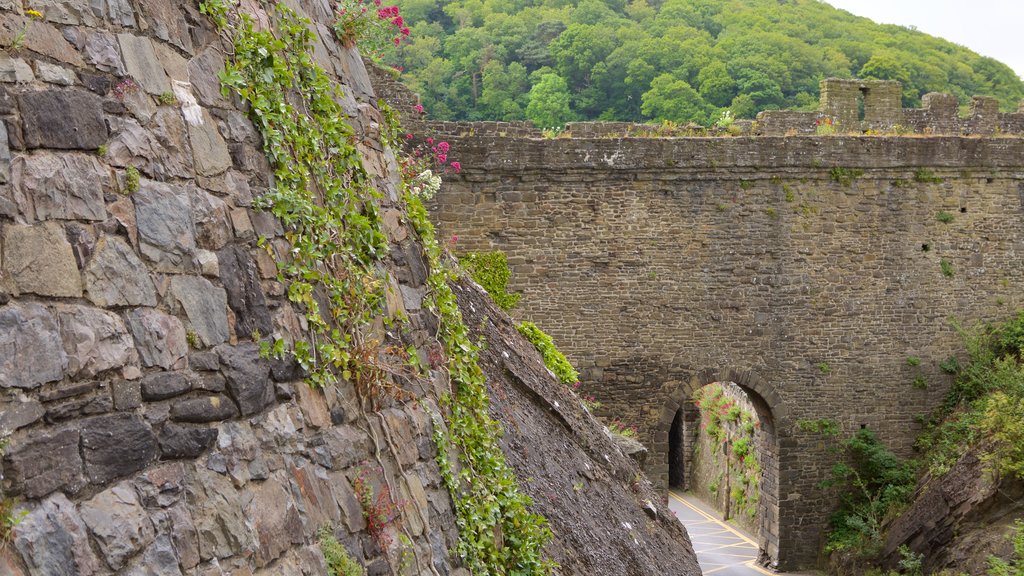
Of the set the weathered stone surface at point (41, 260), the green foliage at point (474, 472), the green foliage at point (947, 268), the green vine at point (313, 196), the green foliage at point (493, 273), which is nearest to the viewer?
the weathered stone surface at point (41, 260)

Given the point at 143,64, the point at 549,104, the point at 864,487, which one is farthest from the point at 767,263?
the point at 143,64

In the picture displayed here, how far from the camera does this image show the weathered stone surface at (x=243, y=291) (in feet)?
11.6

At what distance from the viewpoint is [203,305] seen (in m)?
3.38

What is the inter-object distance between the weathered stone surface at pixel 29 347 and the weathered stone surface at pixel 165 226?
46cm

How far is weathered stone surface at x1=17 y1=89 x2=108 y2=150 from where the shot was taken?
9.48 feet

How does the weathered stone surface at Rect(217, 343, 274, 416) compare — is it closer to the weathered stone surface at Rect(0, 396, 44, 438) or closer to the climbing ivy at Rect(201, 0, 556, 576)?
the climbing ivy at Rect(201, 0, 556, 576)

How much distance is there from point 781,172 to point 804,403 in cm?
349

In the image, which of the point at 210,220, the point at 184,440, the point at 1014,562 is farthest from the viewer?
the point at 1014,562

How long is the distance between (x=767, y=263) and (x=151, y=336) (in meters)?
13.2

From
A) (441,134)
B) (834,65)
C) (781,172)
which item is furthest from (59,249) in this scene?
(834,65)

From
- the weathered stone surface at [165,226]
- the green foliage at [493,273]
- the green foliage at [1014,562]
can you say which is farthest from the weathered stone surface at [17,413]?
the green foliage at [493,273]

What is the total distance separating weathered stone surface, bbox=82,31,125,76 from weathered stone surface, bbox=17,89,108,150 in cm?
12

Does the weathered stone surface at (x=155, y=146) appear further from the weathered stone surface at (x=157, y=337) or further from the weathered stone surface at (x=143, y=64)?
the weathered stone surface at (x=157, y=337)

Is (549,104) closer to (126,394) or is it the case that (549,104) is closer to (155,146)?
(155,146)
